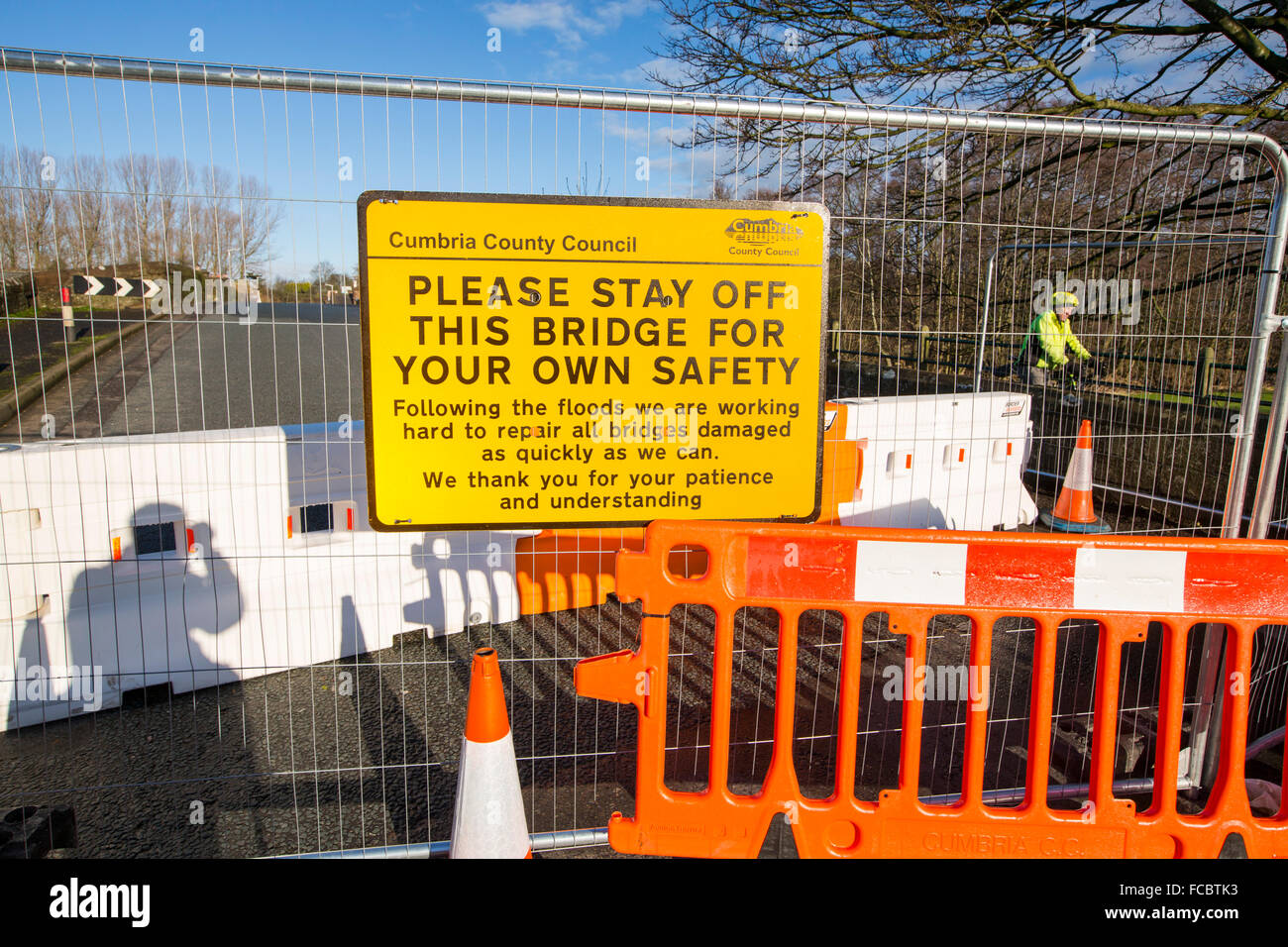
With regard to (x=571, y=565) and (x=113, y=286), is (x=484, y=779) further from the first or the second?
(x=571, y=565)

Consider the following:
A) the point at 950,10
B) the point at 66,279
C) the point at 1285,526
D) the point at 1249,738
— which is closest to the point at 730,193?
the point at 66,279

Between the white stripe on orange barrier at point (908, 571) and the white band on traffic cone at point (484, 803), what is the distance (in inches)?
55.0

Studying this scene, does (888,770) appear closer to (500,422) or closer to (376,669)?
(500,422)

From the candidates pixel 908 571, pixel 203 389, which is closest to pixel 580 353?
pixel 908 571

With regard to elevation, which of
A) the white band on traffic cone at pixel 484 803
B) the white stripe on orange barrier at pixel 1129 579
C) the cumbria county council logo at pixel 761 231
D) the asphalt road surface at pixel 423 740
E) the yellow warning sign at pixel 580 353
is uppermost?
the cumbria county council logo at pixel 761 231

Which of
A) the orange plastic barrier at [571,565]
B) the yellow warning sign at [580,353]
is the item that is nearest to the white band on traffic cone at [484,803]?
the yellow warning sign at [580,353]

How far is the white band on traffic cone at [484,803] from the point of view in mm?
2803

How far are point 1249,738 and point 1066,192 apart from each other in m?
3.07

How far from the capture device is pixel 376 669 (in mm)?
4902

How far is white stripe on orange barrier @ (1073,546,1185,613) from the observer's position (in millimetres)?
2938

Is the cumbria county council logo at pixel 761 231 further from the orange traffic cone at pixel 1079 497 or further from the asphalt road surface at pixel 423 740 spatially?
the orange traffic cone at pixel 1079 497

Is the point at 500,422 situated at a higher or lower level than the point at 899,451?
higher

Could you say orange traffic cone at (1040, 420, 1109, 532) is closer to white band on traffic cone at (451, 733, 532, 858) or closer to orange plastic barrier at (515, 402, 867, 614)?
orange plastic barrier at (515, 402, 867, 614)

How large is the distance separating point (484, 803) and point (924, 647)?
1.65 m
